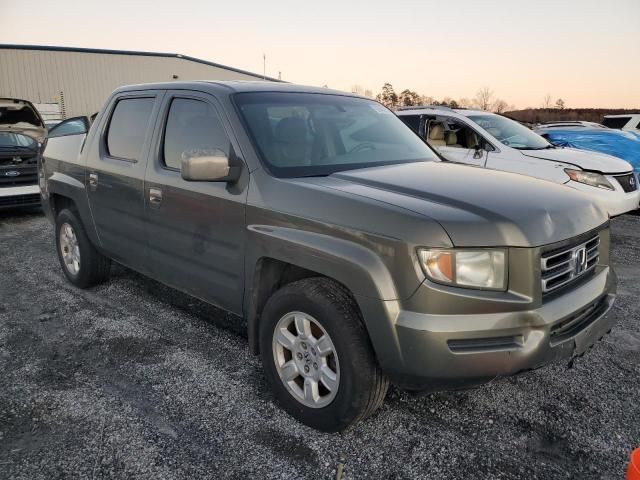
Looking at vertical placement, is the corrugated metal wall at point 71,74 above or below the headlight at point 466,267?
above

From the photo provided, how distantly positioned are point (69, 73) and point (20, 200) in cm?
2374

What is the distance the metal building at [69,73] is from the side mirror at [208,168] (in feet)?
88.3

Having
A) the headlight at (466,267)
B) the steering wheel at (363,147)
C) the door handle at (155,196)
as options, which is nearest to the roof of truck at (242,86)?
the steering wheel at (363,147)

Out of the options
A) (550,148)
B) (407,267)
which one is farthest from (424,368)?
(550,148)

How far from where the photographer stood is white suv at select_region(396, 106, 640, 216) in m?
6.58

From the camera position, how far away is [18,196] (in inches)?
337

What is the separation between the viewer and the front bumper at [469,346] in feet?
7.23

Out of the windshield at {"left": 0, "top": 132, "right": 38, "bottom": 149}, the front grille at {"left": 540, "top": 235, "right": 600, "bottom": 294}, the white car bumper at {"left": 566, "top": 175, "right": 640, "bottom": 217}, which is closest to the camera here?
the front grille at {"left": 540, "top": 235, "right": 600, "bottom": 294}

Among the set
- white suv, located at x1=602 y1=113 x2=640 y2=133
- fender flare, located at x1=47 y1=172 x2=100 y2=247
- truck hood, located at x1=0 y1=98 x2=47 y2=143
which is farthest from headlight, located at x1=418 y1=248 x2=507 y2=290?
white suv, located at x1=602 y1=113 x2=640 y2=133

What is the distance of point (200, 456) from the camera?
2.51m

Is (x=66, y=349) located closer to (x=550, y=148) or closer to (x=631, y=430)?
(x=631, y=430)

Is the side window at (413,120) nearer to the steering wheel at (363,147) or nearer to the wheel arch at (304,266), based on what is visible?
the steering wheel at (363,147)

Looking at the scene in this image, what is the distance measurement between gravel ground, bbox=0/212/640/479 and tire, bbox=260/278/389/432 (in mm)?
163

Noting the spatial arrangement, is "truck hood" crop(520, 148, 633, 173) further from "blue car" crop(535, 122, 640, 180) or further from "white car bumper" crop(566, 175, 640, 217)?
"blue car" crop(535, 122, 640, 180)
